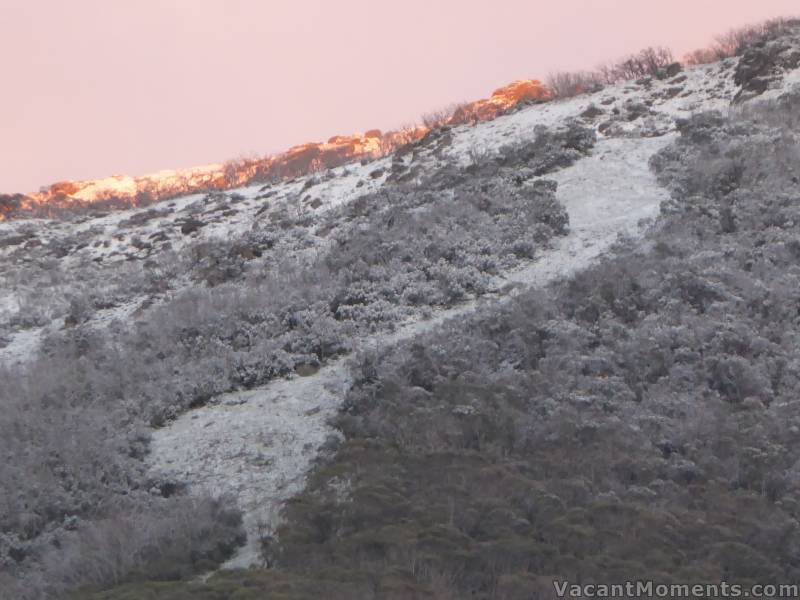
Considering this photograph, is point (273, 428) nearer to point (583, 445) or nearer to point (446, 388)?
point (446, 388)

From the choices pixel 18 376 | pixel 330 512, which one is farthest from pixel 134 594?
pixel 18 376

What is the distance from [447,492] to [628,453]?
7.70ft

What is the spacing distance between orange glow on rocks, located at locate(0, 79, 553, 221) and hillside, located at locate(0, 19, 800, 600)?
1041 cm

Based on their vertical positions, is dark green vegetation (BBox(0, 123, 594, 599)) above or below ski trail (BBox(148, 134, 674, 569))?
above

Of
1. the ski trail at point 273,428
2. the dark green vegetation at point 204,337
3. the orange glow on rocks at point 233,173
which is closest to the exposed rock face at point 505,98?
the orange glow on rocks at point 233,173

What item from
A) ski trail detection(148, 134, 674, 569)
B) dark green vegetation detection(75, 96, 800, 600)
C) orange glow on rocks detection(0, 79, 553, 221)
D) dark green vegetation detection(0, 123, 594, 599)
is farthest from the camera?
orange glow on rocks detection(0, 79, 553, 221)

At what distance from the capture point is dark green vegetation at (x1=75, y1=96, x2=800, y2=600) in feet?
27.9

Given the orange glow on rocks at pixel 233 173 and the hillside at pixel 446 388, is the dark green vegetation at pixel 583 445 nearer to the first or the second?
the hillside at pixel 446 388

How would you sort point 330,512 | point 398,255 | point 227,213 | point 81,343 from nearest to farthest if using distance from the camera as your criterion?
point 330,512 → point 81,343 → point 398,255 → point 227,213

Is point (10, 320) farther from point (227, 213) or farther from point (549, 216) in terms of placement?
point (549, 216)

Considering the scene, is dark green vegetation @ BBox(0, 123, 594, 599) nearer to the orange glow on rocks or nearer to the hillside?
the hillside

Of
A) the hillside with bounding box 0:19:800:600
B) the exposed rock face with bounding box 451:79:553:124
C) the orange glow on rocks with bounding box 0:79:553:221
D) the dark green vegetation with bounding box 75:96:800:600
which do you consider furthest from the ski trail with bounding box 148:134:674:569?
the exposed rock face with bounding box 451:79:553:124

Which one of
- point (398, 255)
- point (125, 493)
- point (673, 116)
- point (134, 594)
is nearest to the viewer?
point (134, 594)

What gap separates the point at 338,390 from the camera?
45.5 ft
